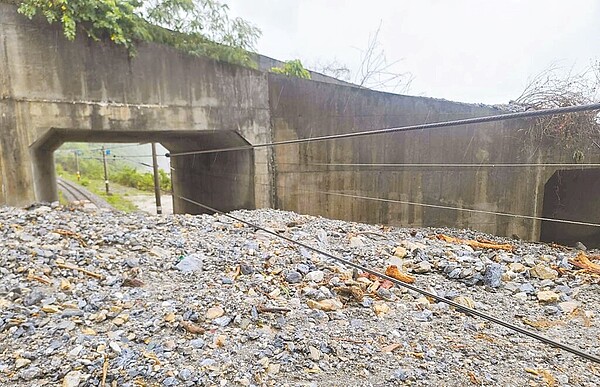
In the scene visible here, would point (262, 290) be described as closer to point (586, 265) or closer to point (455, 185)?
point (586, 265)

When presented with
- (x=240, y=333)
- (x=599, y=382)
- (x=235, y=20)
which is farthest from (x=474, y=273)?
(x=235, y=20)

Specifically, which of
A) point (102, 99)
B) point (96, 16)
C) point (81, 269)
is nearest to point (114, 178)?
point (102, 99)

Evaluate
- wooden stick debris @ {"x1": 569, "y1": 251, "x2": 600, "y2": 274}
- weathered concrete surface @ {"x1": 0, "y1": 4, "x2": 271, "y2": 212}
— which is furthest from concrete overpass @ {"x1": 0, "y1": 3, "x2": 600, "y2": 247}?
wooden stick debris @ {"x1": 569, "y1": 251, "x2": 600, "y2": 274}

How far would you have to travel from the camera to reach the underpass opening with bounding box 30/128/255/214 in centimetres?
427

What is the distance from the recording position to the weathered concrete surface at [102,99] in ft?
11.2

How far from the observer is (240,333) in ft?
5.51

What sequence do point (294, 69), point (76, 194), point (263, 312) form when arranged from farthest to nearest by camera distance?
point (76, 194)
point (294, 69)
point (263, 312)

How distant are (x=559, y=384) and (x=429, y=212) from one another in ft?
14.6

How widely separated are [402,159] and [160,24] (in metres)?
3.98

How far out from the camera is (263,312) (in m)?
1.86

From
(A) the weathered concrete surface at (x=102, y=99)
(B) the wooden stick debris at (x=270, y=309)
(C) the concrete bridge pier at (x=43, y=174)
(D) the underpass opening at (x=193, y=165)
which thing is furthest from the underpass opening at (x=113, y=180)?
(B) the wooden stick debris at (x=270, y=309)

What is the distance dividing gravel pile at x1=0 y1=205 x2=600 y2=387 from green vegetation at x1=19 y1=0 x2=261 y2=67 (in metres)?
2.13

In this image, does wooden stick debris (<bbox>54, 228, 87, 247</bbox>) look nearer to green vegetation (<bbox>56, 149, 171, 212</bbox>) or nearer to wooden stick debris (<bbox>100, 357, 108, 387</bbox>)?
wooden stick debris (<bbox>100, 357, 108, 387</bbox>)

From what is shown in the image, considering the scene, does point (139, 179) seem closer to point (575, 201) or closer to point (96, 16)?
point (96, 16)
